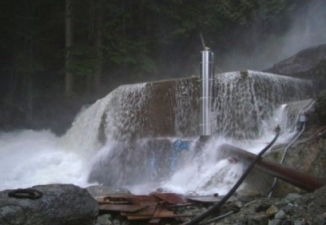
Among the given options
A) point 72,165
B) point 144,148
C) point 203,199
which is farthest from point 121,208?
point 72,165

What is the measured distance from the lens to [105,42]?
19.9 m

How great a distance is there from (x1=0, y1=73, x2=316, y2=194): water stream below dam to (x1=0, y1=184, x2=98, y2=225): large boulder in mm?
3215

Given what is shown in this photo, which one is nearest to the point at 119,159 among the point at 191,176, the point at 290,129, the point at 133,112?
the point at 133,112

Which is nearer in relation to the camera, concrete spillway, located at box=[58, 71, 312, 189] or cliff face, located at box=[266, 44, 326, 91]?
concrete spillway, located at box=[58, 71, 312, 189]

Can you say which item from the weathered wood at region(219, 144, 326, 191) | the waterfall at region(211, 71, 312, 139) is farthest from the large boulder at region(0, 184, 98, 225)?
the waterfall at region(211, 71, 312, 139)

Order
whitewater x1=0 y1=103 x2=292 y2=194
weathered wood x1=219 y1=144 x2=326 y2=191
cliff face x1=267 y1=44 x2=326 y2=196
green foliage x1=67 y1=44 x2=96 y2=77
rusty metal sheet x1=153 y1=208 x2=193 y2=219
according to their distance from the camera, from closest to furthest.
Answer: rusty metal sheet x1=153 y1=208 x2=193 y2=219 → weathered wood x1=219 y1=144 x2=326 y2=191 → cliff face x1=267 y1=44 x2=326 y2=196 → whitewater x1=0 y1=103 x2=292 y2=194 → green foliage x1=67 y1=44 x2=96 y2=77

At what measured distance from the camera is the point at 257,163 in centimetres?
721

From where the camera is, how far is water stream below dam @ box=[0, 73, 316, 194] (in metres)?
9.39

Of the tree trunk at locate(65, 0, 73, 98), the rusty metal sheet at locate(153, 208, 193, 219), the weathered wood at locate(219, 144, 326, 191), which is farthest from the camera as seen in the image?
the tree trunk at locate(65, 0, 73, 98)

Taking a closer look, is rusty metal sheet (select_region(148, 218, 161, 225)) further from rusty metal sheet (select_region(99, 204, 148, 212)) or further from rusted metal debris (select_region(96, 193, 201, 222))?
rusty metal sheet (select_region(99, 204, 148, 212))

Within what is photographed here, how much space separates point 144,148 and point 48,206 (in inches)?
265

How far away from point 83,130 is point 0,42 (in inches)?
352

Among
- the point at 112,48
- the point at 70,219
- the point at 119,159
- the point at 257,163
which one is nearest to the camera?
the point at 70,219

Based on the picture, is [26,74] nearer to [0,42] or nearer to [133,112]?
[0,42]
